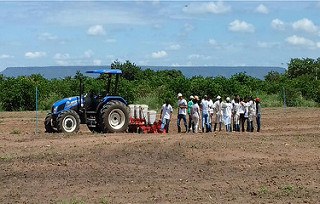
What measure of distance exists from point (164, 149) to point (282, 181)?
4574 millimetres

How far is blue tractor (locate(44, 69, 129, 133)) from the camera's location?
2238 cm

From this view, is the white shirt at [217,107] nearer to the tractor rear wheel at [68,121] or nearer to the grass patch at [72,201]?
the tractor rear wheel at [68,121]

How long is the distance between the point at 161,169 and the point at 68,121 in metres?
8.40

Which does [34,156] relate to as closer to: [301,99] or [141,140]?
[141,140]

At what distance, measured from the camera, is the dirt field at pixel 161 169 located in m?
11.9

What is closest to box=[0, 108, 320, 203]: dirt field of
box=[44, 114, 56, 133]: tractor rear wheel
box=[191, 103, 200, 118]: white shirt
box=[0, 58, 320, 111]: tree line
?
box=[44, 114, 56, 133]: tractor rear wheel

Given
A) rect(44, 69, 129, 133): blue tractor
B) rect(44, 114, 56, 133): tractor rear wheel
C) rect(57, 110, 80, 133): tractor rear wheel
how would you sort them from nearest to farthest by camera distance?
rect(57, 110, 80, 133): tractor rear wheel < rect(44, 69, 129, 133): blue tractor < rect(44, 114, 56, 133): tractor rear wheel

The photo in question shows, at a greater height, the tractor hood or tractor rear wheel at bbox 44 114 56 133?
the tractor hood

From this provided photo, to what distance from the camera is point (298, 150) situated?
17.1 m

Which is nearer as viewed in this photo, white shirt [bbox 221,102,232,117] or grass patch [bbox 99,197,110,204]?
grass patch [bbox 99,197,110,204]

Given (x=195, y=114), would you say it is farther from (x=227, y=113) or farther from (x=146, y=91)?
(x=146, y=91)

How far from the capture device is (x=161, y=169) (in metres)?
14.7

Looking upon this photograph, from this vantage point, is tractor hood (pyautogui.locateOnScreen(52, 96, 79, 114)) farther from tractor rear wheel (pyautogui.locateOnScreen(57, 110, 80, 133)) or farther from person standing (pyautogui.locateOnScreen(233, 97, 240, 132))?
person standing (pyautogui.locateOnScreen(233, 97, 240, 132))

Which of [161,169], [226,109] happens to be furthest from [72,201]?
[226,109]
